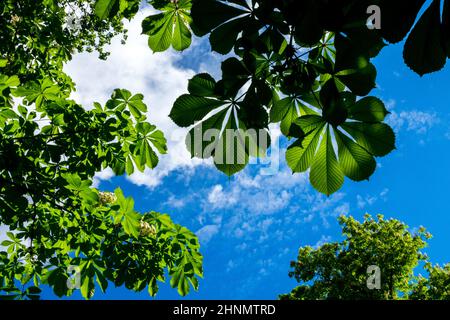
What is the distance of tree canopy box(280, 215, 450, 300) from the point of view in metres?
21.8

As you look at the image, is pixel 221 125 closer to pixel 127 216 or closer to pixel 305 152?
pixel 305 152

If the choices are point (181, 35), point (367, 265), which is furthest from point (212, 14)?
point (367, 265)

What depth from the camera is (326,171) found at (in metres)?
1.61

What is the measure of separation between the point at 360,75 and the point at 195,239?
2878 mm

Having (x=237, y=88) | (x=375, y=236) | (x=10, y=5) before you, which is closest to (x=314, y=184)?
(x=237, y=88)

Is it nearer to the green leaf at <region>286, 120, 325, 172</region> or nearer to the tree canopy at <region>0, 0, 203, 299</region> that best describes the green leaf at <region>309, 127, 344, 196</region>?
the green leaf at <region>286, 120, 325, 172</region>

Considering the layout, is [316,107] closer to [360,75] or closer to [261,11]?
[360,75]

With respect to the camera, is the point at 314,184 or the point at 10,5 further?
the point at 10,5

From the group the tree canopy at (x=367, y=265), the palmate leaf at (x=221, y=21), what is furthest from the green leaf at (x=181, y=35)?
the tree canopy at (x=367, y=265)

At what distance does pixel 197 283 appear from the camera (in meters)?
3.75

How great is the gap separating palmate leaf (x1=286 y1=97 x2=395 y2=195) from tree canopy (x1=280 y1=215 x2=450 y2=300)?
72.0 ft

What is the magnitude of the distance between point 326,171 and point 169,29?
1.26 metres
